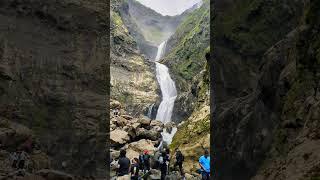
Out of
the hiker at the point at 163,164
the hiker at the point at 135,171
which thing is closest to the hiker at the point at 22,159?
the hiker at the point at 135,171

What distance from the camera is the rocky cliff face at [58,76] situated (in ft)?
96.5

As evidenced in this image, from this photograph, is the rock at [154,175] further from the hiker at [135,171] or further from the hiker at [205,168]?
the hiker at [205,168]

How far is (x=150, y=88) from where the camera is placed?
70.2 meters

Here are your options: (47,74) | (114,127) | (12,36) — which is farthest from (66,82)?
(114,127)

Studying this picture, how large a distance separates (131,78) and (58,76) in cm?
3889

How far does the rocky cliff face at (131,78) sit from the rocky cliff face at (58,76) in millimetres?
28231

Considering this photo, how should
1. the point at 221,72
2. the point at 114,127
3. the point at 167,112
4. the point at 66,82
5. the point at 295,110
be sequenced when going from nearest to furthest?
the point at 295,110 → the point at 221,72 → the point at 66,82 → the point at 114,127 → the point at 167,112

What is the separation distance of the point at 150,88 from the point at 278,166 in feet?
207

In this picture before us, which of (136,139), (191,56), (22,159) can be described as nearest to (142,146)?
(136,139)

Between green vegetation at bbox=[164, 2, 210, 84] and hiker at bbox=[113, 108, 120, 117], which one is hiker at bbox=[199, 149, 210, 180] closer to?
hiker at bbox=[113, 108, 120, 117]

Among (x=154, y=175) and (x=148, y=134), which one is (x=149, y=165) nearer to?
(x=154, y=175)

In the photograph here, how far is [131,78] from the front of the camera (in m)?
73.6

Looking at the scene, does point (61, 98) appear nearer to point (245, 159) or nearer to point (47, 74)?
point (47, 74)

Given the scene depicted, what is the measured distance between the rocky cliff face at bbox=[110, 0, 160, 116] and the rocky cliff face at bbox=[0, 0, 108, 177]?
28.2 m
